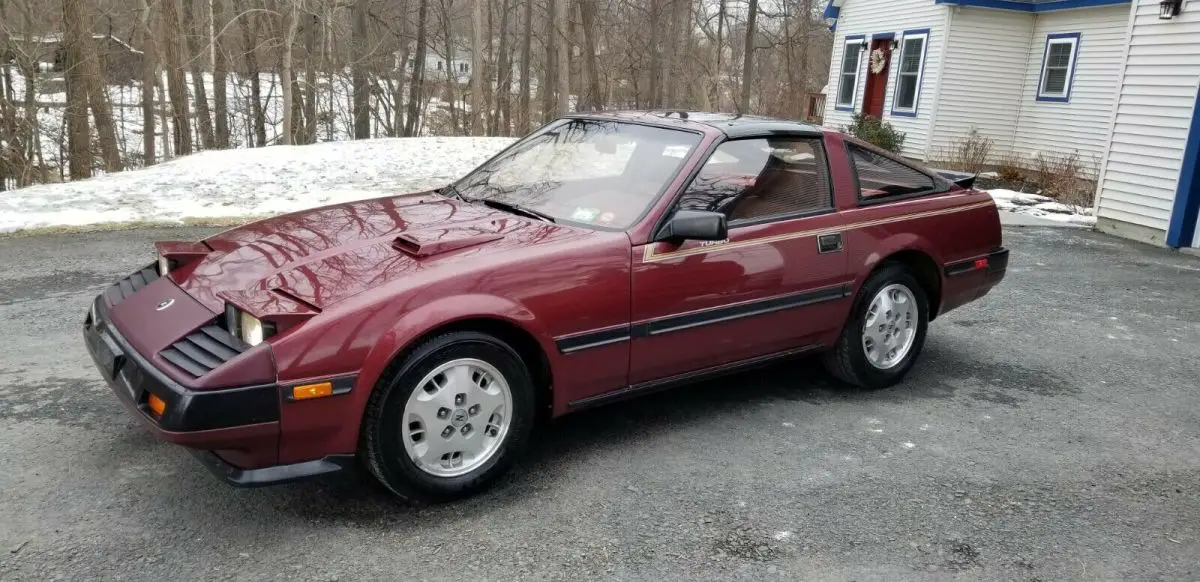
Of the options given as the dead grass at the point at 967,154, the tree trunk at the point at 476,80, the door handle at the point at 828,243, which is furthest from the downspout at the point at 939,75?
the door handle at the point at 828,243

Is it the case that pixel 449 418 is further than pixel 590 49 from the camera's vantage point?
No

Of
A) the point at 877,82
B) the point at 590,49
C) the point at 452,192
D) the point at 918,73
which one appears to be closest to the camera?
the point at 452,192

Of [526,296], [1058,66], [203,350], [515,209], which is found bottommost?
[203,350]

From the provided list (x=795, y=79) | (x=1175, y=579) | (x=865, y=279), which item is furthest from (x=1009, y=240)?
(x=795, y=79)

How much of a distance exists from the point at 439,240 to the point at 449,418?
2.42 feet

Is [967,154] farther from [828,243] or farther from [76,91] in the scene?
[76,91]

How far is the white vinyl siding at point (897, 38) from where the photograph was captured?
18.1 m

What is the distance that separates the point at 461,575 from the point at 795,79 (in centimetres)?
3558

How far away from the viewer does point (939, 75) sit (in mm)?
17938

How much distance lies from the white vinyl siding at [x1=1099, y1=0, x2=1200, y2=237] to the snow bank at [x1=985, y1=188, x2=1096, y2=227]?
78 cm

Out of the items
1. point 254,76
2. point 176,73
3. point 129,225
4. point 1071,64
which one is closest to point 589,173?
point 129,225

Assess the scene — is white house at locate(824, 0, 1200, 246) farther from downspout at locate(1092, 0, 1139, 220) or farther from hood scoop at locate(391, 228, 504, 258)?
hood scoop at locate(391, 228, 504, 258)

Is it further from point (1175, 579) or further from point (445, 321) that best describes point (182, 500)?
point (1175, 579)

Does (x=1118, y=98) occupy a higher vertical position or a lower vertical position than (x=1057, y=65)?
lower
